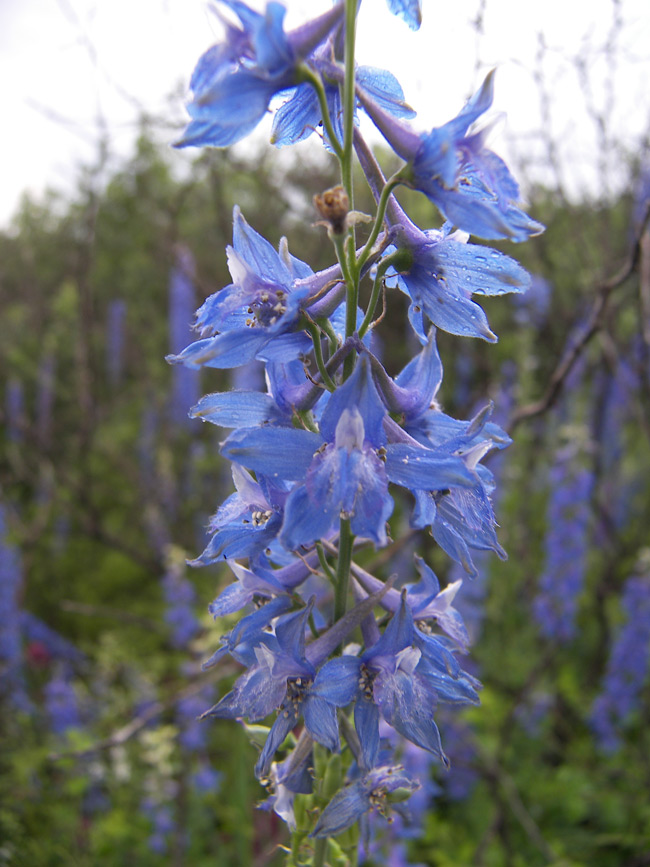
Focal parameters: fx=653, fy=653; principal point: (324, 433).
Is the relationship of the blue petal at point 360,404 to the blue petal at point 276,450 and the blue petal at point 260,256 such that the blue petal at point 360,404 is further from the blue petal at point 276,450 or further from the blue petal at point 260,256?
the blue petal at point 260,256

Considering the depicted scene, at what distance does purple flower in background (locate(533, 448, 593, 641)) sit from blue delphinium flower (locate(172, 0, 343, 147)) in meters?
4.22

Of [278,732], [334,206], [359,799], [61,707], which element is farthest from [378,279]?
[61,707]

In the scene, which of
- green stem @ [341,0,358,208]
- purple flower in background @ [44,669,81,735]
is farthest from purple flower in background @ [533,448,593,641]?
green stem @ [341,0,358,208]

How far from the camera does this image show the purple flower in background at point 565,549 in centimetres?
467

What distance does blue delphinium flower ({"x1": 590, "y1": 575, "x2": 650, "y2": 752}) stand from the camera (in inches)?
165

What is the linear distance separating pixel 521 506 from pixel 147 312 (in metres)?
6.53

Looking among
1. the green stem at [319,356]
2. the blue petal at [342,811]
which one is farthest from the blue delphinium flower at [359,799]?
the green stem at [319,356]

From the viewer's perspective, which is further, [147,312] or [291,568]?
[147,312]

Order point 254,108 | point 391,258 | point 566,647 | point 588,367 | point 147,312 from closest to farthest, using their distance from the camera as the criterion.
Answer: point 254,108 → point 391,258 → point 566,647 → point 588,367 → point 147,312

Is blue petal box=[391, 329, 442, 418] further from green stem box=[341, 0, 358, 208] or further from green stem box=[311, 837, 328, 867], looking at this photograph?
green stem box=[311, 837, 328, 867]

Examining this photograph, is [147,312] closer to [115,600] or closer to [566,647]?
[115,600]

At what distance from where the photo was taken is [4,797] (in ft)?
10.2

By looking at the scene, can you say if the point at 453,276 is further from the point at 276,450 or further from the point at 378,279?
the point at 276,450

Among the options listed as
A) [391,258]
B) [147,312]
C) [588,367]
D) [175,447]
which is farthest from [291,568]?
[147,312]
